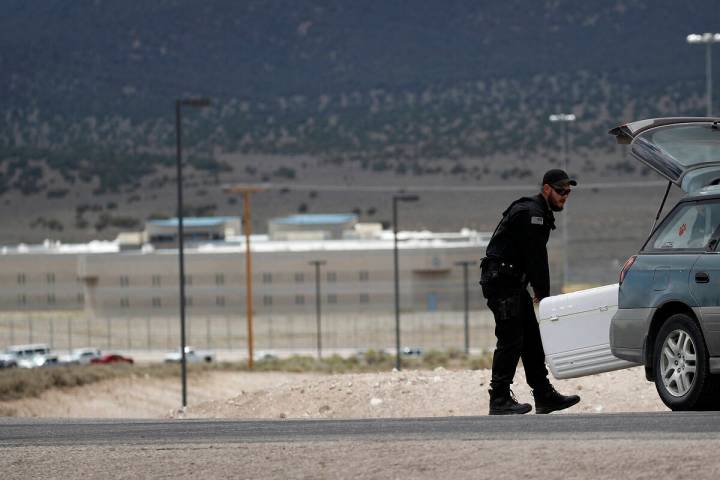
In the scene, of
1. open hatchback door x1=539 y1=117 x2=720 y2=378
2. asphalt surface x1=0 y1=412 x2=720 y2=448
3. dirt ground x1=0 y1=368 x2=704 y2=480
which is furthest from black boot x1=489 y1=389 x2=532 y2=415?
dirt ground x1=0 y1=368 x2=704 y2=480

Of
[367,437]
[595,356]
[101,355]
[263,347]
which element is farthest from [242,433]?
[263,347]

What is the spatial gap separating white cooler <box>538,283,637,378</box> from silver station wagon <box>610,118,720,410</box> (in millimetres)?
647

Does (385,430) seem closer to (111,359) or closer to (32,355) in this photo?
(111,359)

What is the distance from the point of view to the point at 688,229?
496 inches

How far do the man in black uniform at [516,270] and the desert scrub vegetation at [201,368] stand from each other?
2231 centimetres

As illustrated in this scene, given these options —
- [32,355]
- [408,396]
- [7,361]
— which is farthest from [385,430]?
[32,355]

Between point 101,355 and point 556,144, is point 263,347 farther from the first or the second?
point 556,144

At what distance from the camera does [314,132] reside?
140 m

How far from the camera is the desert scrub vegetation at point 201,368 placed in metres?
36.2

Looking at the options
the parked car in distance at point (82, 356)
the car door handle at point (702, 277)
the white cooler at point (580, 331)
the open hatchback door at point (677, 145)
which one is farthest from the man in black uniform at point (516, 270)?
the parked car in distance at point (82, 356)

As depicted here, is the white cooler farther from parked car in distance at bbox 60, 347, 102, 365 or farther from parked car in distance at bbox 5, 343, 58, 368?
parked car in distance at bbox 60, 347, 102, 365

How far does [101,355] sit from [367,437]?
51.4 m

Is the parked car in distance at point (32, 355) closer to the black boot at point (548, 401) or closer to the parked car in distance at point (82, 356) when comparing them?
the parked car in distance at point (82, 356)

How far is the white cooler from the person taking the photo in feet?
45.2
